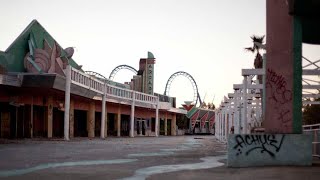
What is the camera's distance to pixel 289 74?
47.1ft

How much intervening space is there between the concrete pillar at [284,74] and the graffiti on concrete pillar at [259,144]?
65 centimetres

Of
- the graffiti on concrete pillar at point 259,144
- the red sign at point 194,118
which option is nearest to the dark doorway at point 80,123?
the graffiti on concrete pillar at point 259,144

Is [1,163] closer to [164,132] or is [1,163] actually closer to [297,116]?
[297,116]

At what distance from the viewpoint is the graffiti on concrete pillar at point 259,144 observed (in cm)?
1380

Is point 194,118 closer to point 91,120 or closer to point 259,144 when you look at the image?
point 91,120

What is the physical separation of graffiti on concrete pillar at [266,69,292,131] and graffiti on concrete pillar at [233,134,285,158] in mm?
660

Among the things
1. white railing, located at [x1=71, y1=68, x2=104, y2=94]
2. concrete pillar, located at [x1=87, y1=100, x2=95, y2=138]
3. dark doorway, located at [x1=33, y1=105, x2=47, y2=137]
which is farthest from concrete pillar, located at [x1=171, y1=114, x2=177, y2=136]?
dark doorway, located at [x1=33, y1=105, x2=47, y2=137]

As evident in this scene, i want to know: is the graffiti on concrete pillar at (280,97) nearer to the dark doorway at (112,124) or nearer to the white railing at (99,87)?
→ the white railing at (99,87)

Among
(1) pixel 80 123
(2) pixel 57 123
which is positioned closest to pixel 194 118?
(1) pixel 80 123

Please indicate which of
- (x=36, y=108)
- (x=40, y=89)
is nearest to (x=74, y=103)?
(x=36, y=108)

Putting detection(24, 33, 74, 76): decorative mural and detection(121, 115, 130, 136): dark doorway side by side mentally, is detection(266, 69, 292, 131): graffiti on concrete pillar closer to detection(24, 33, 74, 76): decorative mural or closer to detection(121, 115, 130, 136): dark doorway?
detection(24, 33, 74, 76): decorative mural

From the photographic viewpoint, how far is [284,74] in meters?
14.4

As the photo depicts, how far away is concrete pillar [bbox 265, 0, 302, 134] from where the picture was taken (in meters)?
14.2

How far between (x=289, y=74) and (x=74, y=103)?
37.8 m
